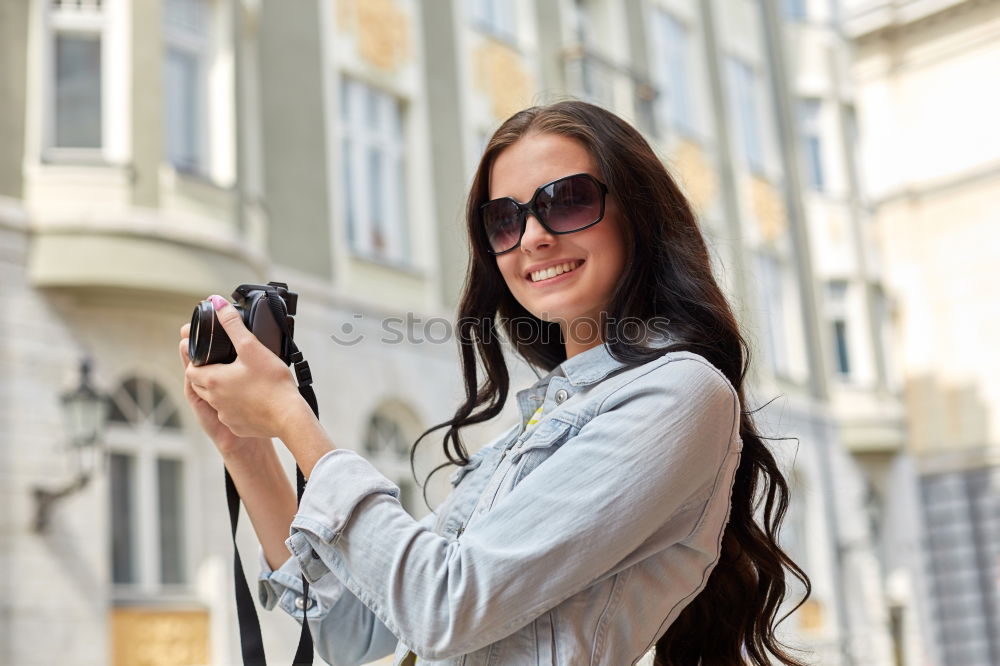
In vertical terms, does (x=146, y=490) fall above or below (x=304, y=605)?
above

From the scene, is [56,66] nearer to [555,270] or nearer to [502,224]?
[502,224]

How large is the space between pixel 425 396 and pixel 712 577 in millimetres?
10427

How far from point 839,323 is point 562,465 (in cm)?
2096

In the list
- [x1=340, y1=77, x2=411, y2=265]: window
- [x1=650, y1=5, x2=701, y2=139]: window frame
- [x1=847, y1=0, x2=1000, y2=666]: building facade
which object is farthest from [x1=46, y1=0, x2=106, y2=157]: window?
[x1=847, y1=0, x2=1000, y2=666]: building facade

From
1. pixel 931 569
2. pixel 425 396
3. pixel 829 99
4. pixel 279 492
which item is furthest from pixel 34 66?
pixel 931 569

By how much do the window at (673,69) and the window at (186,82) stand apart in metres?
8.42

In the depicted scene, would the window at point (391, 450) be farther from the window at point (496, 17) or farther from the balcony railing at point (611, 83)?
the balcony railing at point (611, 83)

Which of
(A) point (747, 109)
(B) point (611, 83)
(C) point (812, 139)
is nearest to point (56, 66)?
(B) point (611, 83)

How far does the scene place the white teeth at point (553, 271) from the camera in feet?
6.15

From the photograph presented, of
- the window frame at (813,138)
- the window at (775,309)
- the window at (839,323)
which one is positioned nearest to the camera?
the window at (775,309)

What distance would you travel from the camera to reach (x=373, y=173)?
12.4 metres

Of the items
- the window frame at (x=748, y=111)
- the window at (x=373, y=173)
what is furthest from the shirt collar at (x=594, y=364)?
the window frame at (x=748, y=111)

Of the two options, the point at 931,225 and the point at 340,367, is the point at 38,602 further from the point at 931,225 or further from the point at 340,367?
the point at 931,225

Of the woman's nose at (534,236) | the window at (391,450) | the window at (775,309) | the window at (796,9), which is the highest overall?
the window at (796,9)
